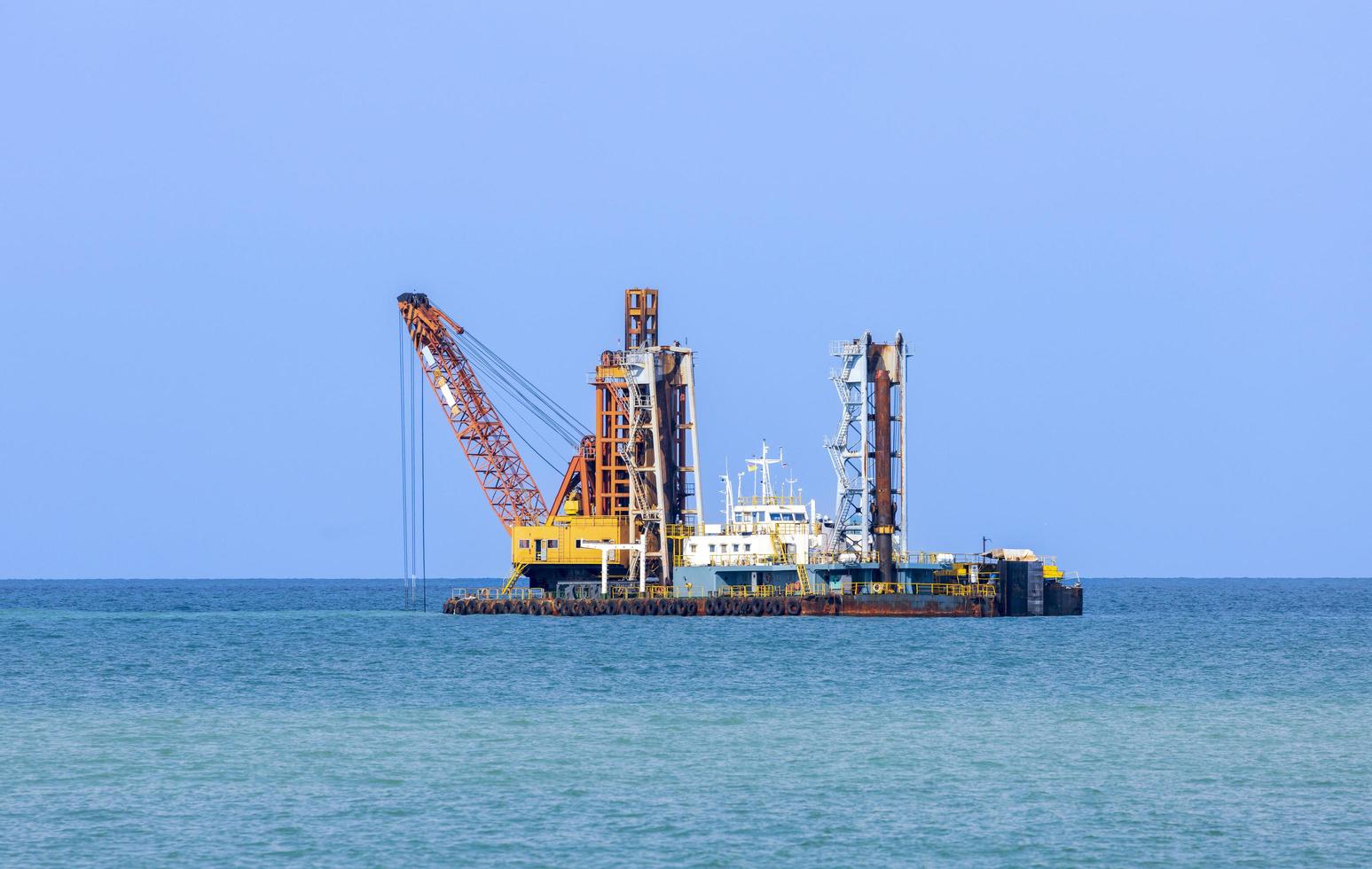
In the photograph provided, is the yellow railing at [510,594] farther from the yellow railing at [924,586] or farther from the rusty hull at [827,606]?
the yellow railing at [924,586]

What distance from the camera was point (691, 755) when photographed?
3759 centimetres

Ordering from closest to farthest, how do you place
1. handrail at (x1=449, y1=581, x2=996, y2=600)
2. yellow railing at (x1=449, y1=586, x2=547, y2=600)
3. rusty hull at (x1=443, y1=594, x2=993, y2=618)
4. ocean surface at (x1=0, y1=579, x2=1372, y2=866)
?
ocean surface at (x1=0, y1=579, x2=1372, y2=866) < rusty hull at (x1=443, y1=594, x2=993, y2=618) < handrail at (x1=449, y1=581, x2=996, y2=600) < yellow railing at (x1=449, y1=586, x2=547, y2=600)

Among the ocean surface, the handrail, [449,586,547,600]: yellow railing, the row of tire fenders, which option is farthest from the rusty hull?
the ocean surface

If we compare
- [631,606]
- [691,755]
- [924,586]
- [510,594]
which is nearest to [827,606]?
[924,586]

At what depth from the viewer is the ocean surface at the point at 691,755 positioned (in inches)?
1129

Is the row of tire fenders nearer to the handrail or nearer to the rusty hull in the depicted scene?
the rusty hull

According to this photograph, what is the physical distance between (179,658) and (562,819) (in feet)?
126

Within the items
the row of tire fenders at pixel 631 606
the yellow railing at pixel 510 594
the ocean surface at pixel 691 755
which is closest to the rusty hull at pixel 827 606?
the row of tire fenders at pixel 631 606

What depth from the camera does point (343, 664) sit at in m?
61.7

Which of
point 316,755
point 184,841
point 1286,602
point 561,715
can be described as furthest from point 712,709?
point 1286,602

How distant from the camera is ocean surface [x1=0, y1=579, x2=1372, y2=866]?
28672 mm

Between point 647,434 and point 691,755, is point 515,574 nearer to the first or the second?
point 647,434

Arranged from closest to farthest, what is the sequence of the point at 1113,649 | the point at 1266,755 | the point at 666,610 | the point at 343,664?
the point at 1266,755 < the point at 343,664 < the point at 1113,649 < the point at 666,610

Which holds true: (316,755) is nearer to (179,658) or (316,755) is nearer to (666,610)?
(179,658)
